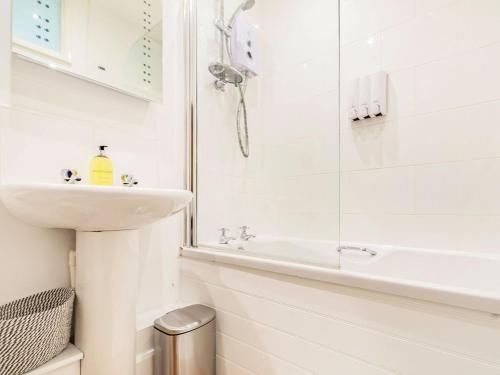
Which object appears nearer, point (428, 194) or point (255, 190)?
point (428, 194)

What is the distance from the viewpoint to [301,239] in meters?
1.41

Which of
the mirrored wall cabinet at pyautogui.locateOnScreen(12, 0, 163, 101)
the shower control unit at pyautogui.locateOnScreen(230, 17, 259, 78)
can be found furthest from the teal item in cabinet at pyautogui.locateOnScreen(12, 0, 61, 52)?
the shower control unit at pyautogui.locateOnScreen(230, 17, 259, 78)

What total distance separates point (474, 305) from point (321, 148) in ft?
3.67

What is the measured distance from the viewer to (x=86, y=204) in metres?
0.65

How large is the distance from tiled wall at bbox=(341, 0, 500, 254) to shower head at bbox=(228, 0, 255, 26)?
0.64 m

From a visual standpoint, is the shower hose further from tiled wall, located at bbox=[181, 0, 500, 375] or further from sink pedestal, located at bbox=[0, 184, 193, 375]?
sink pedestal, located at bbox=[0, 184, 193, 375]

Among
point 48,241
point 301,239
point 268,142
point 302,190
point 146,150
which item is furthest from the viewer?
point 268,142

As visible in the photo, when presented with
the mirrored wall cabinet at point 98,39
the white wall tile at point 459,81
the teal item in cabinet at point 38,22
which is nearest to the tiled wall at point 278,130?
the mirrored wall cabinet at point 98,39

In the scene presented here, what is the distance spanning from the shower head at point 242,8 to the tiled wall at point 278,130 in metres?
0.04

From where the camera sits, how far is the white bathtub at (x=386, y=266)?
654 millimetres

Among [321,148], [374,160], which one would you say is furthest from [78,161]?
[374,160]

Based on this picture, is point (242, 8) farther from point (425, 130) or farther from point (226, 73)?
point (425, 130)

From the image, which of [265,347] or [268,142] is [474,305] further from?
[268,142]

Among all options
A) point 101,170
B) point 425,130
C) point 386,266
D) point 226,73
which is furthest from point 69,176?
point 425,130
